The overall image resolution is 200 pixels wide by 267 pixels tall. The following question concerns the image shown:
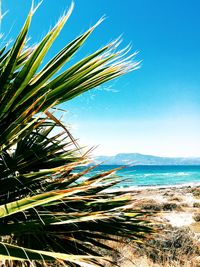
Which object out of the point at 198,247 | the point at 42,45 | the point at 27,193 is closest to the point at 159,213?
the point at 27,193

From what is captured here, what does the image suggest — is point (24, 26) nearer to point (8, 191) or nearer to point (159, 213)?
point (8, 191)

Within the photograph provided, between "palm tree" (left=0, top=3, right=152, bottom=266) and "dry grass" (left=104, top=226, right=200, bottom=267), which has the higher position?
"palm tree" (left=0, top=3, right=152, bottom=266)

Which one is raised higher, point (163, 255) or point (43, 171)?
point (43, 171)

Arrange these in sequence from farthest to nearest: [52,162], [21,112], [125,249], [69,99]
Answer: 1. [125,249]
2. [52,162]
3. [69,99]
4. [21,112]

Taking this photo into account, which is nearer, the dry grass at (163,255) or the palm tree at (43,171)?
the palm tree at (43,171)

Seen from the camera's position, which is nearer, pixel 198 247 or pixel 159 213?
pixel 159 213

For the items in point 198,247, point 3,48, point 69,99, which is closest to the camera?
point 69,99

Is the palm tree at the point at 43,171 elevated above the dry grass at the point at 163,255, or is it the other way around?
the palm tree at the point at 43,171

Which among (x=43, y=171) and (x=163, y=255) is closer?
(x=43, y=171)

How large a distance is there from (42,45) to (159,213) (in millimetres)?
1620

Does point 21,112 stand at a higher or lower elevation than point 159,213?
higher

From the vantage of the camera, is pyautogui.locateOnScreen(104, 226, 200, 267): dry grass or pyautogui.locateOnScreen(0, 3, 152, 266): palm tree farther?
pyautogui.locateOnScreen(104, 226, 200, 267): dry grass

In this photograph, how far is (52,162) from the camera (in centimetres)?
280

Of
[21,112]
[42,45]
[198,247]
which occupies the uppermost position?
[42,45]
